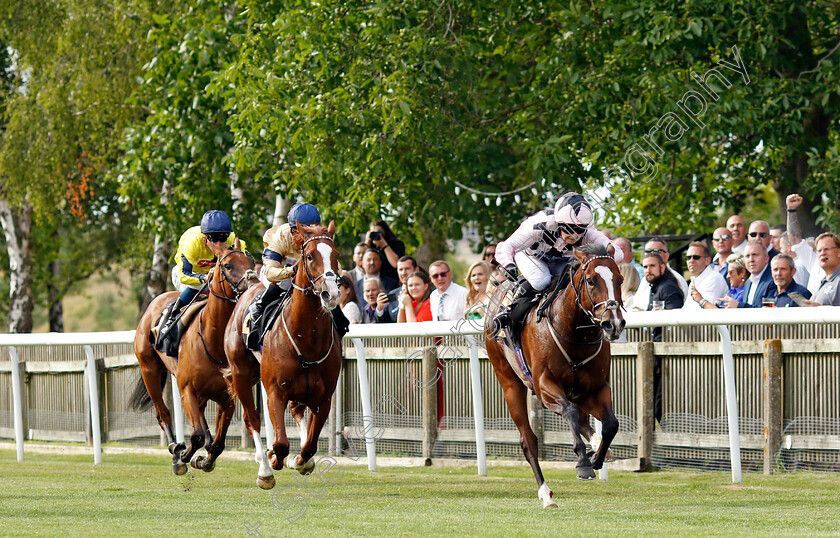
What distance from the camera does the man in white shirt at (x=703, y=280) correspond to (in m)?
10.9

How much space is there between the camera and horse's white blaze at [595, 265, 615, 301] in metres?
7.53

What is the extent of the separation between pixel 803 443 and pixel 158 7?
49.1 ft

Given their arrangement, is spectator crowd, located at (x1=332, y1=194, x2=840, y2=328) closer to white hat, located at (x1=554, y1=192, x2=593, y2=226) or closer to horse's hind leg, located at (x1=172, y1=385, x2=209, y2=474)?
white hat, located at (x1=554, y1=192, x2=593, y2=226)

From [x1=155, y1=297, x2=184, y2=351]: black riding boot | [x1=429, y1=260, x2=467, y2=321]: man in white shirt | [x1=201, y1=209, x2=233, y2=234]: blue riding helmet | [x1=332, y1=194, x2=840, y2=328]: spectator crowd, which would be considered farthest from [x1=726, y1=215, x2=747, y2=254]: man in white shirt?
[x1=155, y1=297, x2=184, y2=351]: black riding boot

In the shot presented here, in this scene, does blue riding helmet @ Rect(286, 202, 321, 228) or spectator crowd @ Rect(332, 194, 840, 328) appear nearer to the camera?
blue riding helmet @ Rect(286, 202, 321, 228)

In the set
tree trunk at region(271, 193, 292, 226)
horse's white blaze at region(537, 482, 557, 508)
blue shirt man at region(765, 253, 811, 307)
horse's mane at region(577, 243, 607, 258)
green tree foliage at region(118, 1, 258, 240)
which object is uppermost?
green tree foliage at region(118, 1, 258, 240)

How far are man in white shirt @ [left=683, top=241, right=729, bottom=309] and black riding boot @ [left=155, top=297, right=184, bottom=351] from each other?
4.32 meters

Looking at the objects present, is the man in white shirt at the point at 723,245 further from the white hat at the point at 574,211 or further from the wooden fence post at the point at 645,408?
the white hat at the point at 574,211

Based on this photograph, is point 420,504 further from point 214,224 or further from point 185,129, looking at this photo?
point 185,129

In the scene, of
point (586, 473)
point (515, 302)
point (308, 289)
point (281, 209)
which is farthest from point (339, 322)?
point (281, 209)

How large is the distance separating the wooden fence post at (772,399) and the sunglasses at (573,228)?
76.7 inches

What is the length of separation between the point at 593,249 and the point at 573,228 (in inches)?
16.4

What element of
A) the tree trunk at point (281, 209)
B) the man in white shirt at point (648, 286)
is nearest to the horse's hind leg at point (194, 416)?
the man in white shirt at point (648, 286)

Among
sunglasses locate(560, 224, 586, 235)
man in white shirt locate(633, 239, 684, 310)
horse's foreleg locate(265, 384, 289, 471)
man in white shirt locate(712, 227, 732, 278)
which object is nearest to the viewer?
sunglasses locate(560, 224, 586, 235)
